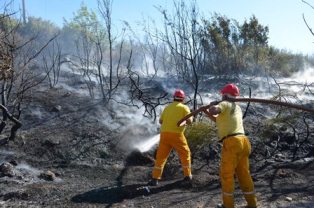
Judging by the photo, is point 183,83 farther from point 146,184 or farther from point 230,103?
point 230,103

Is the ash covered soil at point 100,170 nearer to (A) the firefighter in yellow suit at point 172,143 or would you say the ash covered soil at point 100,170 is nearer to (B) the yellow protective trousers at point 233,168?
(A) the firefighter in yellow suit at point 172,143

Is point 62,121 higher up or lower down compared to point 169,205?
higher up

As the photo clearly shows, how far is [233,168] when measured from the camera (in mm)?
5023

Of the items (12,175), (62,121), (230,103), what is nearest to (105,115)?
(62,121)

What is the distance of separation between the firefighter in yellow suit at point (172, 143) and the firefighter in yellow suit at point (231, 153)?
4.77 feet

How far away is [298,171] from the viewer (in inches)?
279

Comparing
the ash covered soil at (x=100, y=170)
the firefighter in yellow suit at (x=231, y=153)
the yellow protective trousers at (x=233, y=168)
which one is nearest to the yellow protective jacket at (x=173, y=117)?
the ash covered soil at (x=100, y=170)

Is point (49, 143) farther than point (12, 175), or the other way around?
point (49, 143)

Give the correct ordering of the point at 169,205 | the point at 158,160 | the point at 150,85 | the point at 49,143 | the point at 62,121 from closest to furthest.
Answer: the point at 169,205, the point at 158,160, the point at 49,143, the point at 62,121, the point at 150,85

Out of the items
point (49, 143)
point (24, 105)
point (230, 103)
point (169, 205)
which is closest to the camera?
point (230, 103)

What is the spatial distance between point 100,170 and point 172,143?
1819 millimetres

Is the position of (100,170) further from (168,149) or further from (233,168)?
(233,168)

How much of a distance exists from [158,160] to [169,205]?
1158 mm

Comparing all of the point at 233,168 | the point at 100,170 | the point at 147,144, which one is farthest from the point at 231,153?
the point at 147,144
